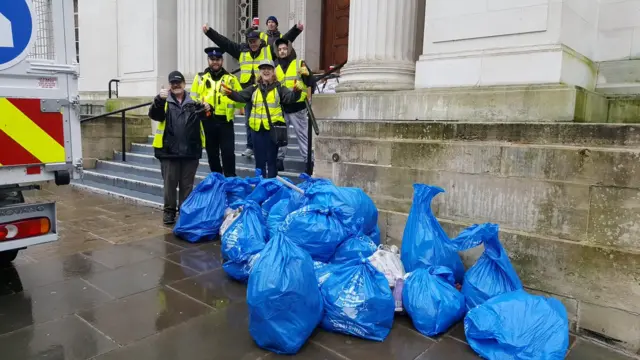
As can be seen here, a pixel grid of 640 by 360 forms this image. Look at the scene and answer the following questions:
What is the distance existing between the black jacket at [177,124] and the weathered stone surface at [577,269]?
11.6 feet

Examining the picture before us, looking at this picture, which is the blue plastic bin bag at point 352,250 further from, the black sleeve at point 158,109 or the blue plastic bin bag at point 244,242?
the black sleeve at point 158,109

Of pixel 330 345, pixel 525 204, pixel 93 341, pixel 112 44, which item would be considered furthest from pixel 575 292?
pixel 112 44

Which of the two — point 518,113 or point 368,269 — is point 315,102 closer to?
point 518,113

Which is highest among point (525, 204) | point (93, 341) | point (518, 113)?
point (518, 113)

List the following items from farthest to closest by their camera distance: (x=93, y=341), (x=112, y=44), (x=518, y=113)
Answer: (x=112, y=44), (x=518, y=113), (x=93, y=341)

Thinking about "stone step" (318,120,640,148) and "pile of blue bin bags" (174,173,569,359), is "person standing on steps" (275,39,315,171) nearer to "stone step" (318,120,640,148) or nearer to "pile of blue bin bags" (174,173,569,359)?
"stone step" (318,120,640,148)

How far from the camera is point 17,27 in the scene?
283cm

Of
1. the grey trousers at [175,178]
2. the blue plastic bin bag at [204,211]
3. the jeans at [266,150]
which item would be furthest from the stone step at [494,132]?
the grey trousers at [175,178]

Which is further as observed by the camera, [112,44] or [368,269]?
[112,44]

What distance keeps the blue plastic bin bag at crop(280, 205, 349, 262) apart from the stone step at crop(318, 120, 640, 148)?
42.9 inches

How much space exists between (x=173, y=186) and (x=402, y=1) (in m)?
3.32

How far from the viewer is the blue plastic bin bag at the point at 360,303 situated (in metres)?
2.90

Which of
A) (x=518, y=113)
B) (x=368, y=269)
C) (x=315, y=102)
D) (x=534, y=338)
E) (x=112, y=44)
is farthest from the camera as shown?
(x=112, y=44)

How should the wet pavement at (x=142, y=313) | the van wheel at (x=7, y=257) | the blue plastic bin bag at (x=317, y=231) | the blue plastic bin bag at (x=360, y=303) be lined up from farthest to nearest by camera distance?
the van wheel at (x=7, y=257) → the blue plastic bin bag at (x=317, y=231) → the blue plastic bin bag at (x=360, y=303) → the wet pavement at (x=142, y=313)
